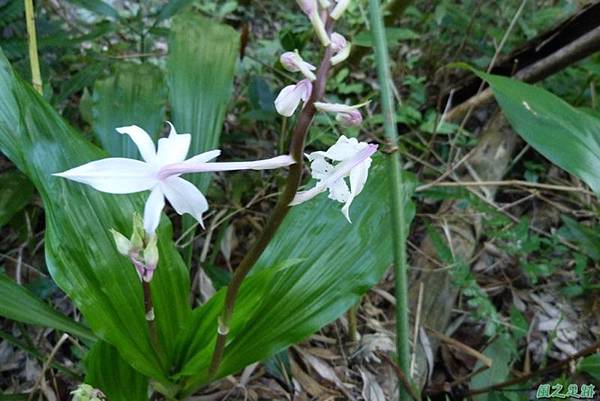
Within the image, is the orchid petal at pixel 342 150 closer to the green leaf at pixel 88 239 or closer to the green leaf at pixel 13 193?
the green leaf at pixel 88 239

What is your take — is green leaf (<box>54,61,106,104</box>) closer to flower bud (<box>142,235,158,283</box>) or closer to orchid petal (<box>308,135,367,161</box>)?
flower bud (<box>142,235,158,283</box>)

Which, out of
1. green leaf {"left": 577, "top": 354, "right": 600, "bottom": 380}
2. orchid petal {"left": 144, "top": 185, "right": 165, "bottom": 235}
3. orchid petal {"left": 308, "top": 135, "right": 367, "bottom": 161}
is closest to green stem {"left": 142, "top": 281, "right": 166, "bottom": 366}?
orchid petal {"left": 144, "top": 185, "right": 165, "bottom": 235}

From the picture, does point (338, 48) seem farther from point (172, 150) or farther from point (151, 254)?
point (151, 254)

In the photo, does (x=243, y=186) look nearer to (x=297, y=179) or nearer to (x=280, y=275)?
(x=280, y=275)

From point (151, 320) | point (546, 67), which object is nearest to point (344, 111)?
point (151, 320)

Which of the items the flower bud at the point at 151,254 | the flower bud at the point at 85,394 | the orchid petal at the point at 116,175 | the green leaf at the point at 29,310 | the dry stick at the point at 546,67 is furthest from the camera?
the dry stick at the point at 546,67

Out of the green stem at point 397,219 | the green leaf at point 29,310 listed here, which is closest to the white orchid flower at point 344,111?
the green stem at point 397,219
